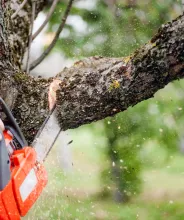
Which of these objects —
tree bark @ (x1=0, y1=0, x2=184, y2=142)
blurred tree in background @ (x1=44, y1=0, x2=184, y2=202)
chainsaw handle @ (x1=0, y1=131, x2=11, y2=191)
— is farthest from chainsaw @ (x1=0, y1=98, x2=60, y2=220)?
blurred tree in background @ (x1=44, y1=0, x2=184, y2=202)

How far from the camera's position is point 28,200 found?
63.1 inches

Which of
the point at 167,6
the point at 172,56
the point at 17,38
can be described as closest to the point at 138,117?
the point at 167,6

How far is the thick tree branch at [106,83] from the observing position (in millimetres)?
1586

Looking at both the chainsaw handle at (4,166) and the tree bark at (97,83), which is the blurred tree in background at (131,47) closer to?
the tree bark at (97,83)

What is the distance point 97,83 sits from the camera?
1.83m

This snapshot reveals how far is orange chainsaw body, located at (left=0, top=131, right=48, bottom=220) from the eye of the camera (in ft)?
4.84

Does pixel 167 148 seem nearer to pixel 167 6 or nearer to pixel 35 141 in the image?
pixel 167 6

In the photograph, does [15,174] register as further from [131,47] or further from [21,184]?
[131,47]

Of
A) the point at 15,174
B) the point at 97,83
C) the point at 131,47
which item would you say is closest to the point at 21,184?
the point at 15,174

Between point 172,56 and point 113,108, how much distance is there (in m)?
0.40

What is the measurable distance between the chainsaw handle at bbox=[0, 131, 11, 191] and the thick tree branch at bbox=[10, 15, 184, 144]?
46cm

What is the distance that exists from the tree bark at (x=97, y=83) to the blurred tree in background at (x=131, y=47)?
186cm

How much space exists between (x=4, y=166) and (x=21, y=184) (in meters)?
0.12

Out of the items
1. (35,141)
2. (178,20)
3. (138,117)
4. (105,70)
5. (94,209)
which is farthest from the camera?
(94,209)
